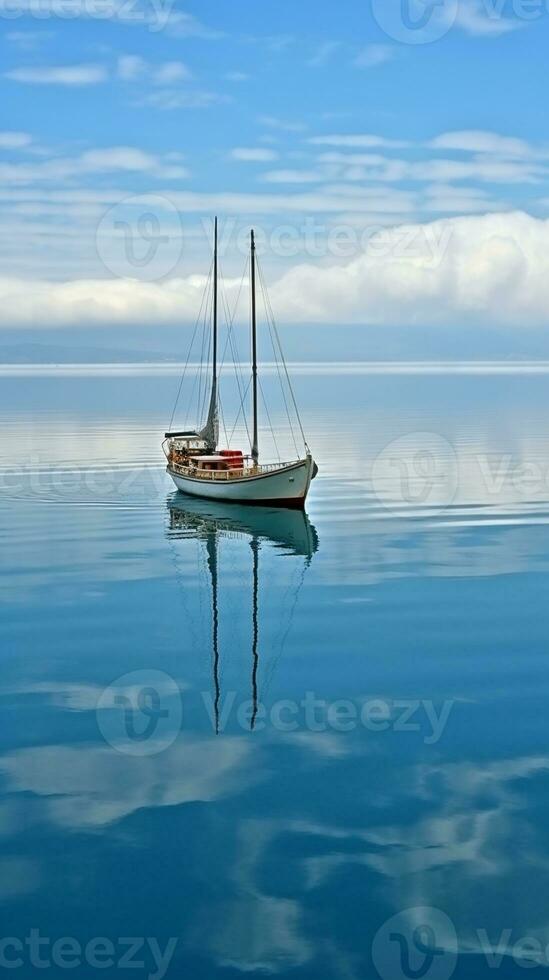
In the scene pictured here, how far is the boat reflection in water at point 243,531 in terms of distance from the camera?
3980 cm

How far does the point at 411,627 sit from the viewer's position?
34531mm

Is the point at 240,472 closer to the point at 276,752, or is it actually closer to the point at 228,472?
the point at 228,472

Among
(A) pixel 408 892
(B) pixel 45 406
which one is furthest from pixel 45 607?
(B) pixel 45 406

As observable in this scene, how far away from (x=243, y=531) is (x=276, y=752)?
33.0 metres

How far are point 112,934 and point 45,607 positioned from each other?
72.5 feet

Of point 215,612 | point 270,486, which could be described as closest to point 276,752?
point 215,612

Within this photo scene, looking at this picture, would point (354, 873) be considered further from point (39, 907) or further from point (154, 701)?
point (154, 701)

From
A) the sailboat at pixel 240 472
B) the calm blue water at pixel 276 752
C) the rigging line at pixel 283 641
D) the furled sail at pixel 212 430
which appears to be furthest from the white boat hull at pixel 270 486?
the rigging line at pixel 283 641

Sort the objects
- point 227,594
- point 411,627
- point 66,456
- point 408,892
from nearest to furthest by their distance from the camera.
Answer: point 408,892, point 411,627, point 227,594, point 66,456

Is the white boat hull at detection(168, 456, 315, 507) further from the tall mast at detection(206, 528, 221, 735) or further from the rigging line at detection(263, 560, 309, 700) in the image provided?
the rigging line at detection(263, 560, 309, 700)

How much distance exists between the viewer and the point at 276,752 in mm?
23656

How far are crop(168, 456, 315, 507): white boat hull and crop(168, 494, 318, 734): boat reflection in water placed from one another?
58cm

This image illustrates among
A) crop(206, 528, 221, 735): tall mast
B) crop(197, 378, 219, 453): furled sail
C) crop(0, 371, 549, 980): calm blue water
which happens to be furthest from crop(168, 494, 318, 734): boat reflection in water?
crop(197, 378, 219, 453): furled sail

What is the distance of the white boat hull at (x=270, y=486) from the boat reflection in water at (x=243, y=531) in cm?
58
